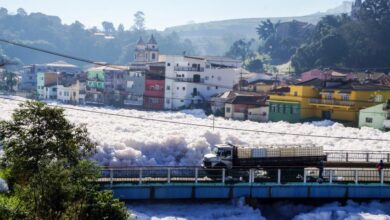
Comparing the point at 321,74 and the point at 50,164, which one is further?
the point at 321,74

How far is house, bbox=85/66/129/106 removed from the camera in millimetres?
78062

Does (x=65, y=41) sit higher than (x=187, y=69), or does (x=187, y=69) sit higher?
(x=65, y=41)

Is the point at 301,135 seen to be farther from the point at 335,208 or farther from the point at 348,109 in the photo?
the point at 335,208

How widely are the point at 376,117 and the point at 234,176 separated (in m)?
26.8

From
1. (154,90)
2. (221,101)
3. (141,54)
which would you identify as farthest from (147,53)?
(221,101)

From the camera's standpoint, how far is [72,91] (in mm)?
80000

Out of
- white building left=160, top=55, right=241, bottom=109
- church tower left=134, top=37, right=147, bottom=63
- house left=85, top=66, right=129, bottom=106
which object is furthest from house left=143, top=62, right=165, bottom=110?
church tower left=134, top=37, right=147, bottom=63

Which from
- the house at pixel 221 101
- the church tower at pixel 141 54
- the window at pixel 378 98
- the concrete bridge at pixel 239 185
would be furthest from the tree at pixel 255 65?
the concrete bridge at pixel 239 185

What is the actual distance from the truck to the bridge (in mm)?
169

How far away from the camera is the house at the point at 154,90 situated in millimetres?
69562

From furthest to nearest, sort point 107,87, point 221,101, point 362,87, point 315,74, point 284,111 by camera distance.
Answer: point 107,87, point 315,74, point 221,101, point 284,111, point 362,87

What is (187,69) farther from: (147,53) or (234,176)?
(234,176)

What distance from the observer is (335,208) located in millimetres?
22109

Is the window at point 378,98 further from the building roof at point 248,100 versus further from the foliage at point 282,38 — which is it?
the foliage at point 282,38
